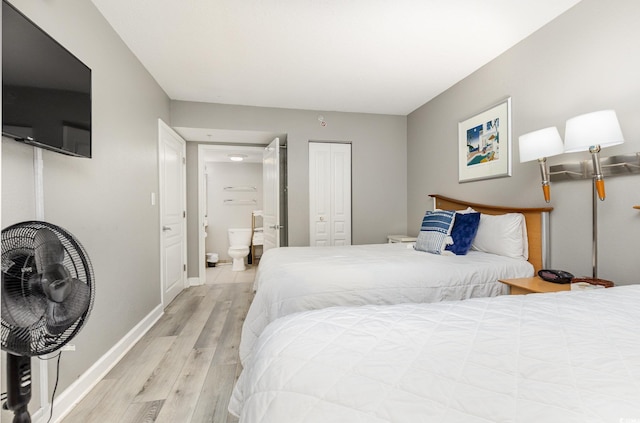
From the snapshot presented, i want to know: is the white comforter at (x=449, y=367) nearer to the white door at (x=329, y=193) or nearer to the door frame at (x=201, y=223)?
the white door at (x=329, y=193)

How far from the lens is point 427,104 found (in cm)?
370

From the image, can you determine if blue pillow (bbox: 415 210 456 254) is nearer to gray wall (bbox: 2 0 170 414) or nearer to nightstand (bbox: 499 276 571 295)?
nightstand (bbox: 499 276 571 295)

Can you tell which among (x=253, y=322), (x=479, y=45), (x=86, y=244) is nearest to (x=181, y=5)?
(x=86, y=244)

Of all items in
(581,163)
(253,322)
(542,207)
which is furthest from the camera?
(542,207)

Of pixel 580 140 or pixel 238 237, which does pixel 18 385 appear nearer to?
pixel 580 140

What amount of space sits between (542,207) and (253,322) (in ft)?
7.48

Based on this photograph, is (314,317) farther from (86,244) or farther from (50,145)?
(86,244)

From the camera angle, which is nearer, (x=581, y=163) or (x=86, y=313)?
(x=86, y=313)

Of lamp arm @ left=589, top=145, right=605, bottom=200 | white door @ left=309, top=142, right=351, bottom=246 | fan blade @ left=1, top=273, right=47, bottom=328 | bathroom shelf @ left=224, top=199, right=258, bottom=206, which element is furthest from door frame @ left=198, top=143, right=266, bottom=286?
lamp arm @ left=589, top=145, right=605, bottom=200

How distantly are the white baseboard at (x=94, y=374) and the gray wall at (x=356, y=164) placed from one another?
6.05ft

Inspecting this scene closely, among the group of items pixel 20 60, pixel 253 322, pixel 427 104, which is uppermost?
pixel 427 104

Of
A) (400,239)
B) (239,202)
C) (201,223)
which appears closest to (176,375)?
(201,223)

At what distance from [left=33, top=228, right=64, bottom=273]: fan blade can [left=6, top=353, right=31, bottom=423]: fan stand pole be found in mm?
334

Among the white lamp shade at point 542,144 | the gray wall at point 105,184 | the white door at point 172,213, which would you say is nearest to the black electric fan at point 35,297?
the gray wall at point 105,184
